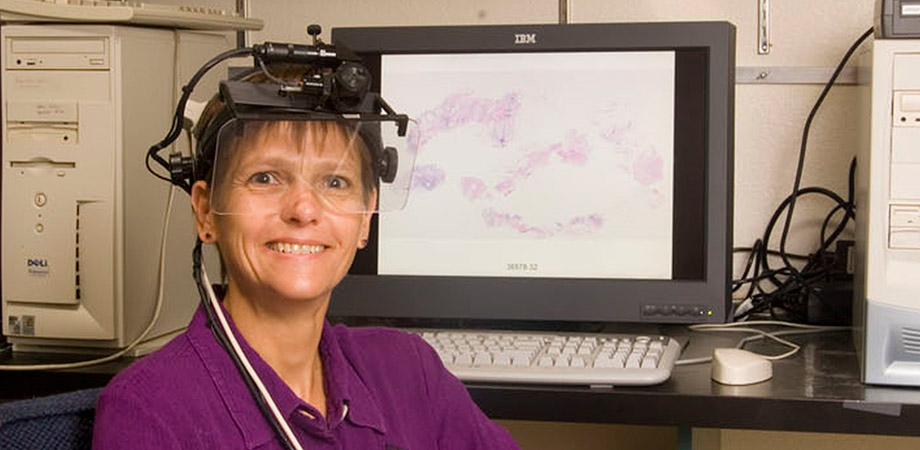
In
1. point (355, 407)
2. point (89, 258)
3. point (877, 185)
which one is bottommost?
point (355, 407)

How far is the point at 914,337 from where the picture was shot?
140 cm

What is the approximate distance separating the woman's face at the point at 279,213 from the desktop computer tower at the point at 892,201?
69 centimetres

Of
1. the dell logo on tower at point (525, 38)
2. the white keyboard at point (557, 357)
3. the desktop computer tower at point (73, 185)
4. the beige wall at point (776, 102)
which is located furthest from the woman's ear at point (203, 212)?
the beige wall at point (776, 102)

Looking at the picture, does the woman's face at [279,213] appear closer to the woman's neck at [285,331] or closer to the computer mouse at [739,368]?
the woman's neck at [285,331]

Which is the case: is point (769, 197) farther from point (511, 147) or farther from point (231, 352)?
point (231, 352)

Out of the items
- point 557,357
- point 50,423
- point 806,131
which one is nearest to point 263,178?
point 50,423

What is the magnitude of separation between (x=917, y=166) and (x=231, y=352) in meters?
0.86

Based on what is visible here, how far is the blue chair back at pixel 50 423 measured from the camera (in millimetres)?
900

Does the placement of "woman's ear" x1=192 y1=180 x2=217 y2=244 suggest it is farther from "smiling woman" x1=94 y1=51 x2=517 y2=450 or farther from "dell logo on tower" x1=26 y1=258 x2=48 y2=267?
"dell logo on tower" x1=26 y1=258 x2=48 y2=267

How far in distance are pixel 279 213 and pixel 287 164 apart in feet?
0.15

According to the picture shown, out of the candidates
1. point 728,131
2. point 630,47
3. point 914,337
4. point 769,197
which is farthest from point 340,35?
point 914,337

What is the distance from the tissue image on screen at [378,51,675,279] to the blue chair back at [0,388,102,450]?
0.82 m

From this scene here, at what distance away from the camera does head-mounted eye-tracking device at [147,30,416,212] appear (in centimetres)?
104

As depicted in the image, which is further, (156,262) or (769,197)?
(769,197)
